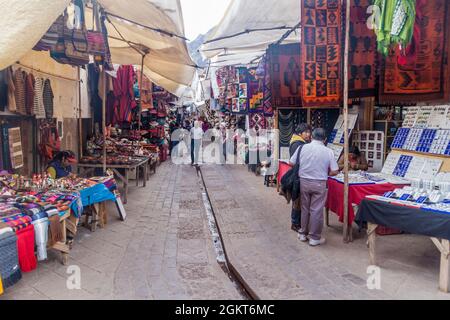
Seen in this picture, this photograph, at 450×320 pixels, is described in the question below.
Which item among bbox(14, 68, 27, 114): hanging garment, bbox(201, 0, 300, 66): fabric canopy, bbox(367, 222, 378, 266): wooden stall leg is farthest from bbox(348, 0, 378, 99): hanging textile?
bbox(14, 68, 27, 114): hanging garment

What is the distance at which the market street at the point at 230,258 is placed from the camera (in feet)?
14.5

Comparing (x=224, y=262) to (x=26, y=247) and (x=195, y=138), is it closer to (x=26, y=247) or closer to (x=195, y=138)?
(x=26, y=247)

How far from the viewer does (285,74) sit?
31.2 feet

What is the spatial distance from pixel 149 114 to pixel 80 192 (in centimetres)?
1093

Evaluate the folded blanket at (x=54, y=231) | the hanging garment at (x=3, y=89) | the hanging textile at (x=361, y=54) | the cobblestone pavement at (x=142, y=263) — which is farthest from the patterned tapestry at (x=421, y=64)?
the hanging garment at (x=3, y=89)

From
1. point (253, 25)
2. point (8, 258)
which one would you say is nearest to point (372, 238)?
point (8, 258)

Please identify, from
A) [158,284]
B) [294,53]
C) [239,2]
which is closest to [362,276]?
[158,284]

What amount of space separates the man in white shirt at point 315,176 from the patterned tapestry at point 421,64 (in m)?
2.07

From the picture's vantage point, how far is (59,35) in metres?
5.96

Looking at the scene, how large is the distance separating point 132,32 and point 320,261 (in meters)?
5.99

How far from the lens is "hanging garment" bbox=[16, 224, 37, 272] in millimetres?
4261

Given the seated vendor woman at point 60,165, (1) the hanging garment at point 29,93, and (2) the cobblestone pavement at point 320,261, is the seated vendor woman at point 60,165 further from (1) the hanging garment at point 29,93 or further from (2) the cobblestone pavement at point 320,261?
(2) the cobblestone pavement at point 320,261

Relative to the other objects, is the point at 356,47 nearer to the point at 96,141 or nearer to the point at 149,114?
the point at 96,141

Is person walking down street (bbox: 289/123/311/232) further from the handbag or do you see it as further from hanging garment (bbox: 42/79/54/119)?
hanging garment (bbox: 42/79/54/119)
